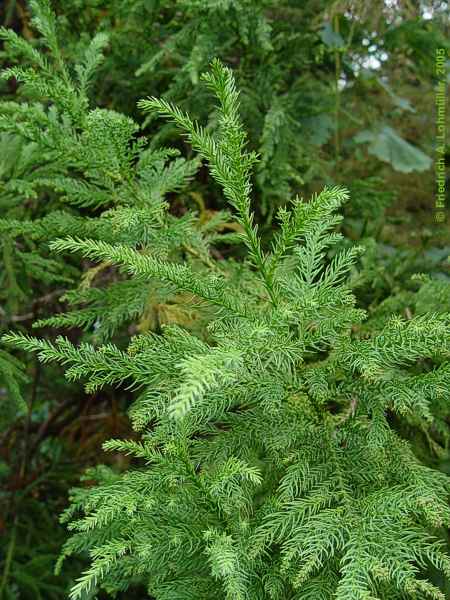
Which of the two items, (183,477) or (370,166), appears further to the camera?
(370,166)

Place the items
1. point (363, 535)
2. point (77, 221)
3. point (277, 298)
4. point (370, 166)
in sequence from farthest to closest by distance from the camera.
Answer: point (370, 166) < point (77, 221) < point (277, 298) < point (363, 535)

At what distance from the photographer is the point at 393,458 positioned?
46.6 inches

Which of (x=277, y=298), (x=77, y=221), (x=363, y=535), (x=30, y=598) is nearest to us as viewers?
(x=363, y=535)

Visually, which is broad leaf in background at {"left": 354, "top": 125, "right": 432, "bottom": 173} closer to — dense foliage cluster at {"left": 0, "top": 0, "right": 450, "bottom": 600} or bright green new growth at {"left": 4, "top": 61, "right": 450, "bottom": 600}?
dense foliage cluster at {"left": 0, "top": 0, "right": 450, "bottom": 600}

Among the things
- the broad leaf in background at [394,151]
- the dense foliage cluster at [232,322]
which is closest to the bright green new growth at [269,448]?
the dense foliage cluster at [232,322]

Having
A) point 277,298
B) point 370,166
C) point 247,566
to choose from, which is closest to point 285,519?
point 247,566

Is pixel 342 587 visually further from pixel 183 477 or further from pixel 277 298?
pixel 277 298

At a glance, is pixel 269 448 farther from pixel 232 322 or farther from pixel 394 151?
pixel 394 151

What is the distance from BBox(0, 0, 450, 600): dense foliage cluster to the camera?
40.4 inches

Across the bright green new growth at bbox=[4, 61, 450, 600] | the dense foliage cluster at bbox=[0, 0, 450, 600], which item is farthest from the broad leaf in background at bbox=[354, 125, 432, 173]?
the bright green new growth at bbox=[4, 61, 450, 600]

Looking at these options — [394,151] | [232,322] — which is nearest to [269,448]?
[232,322]

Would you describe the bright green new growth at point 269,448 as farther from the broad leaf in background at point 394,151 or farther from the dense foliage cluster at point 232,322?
the broad leaf in background at point 394,151

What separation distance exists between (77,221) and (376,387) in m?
0.85

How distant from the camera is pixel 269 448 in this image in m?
1.16
